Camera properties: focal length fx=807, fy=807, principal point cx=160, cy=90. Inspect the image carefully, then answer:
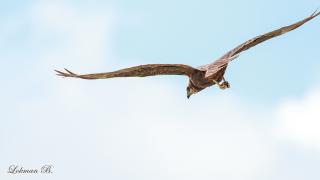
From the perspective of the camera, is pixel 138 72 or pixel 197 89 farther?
pixel 197 89

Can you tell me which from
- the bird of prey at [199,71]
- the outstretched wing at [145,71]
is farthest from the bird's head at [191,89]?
the outstretched wing at [145,71]

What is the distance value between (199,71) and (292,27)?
97.9 inches

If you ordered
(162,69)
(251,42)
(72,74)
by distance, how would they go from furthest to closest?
1. (251,42)
2. (162,69)
3. (72,74)

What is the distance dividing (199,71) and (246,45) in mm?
1249

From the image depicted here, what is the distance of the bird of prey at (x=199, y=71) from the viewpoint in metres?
15.9

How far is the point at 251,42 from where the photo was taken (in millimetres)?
17625

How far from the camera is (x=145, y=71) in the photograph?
1627 cm

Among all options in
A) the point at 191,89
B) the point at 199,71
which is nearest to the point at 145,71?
the point at 199,71

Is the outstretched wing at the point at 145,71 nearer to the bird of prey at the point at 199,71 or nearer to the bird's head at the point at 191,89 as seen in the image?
the bird of prey at the point at 199,71

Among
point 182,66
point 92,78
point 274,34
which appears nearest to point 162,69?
point 182,66

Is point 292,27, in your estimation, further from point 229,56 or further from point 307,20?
point 229,56

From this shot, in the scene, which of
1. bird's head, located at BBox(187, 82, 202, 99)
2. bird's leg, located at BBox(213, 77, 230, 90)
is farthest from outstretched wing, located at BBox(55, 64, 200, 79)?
bird's head, located at BBox(187, 82, 202, 99)

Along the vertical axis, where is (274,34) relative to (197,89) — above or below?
above

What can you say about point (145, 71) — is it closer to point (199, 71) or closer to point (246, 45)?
point (199, 71)
